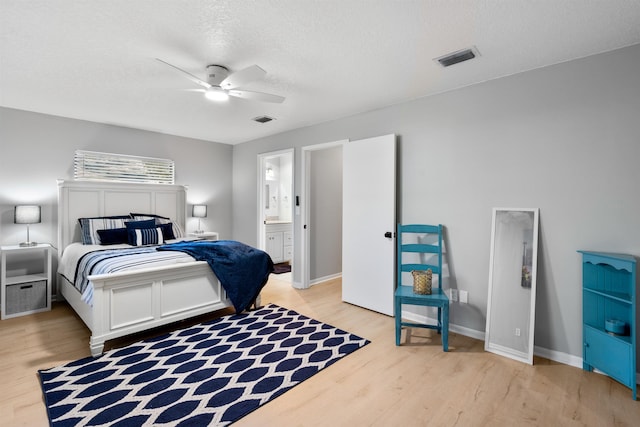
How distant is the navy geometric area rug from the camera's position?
1.86 meters

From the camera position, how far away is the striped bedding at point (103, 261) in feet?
9.02

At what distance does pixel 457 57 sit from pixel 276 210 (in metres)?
5.12

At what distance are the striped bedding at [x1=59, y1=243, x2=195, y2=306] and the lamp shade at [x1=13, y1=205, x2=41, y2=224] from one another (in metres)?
0.56

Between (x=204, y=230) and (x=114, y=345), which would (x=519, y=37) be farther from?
(x=204, y=230)

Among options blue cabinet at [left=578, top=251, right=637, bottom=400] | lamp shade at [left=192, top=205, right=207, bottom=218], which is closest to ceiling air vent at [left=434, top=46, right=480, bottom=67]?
blue cabinet at [left=578, top=251, right=637, bottom=400]

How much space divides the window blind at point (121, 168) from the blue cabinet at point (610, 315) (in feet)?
18.0

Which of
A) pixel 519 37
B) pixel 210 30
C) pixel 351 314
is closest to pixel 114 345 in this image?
pixel 351 314

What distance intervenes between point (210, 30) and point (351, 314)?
3.07 m

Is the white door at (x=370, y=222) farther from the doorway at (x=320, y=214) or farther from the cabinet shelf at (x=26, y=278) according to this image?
the cabinet shelf at (x=26, y=278)

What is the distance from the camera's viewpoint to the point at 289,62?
8.34 ft

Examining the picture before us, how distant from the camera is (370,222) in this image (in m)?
3.72

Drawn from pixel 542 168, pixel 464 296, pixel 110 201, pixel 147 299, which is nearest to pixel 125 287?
pixel 147 299

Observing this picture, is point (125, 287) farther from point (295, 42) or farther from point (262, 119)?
point (262, 119)

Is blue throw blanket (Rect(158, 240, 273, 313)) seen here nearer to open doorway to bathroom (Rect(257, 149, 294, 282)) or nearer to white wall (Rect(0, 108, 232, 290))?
open doorway to bathroom (Rect(257, 149, 294, 282))
